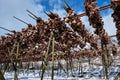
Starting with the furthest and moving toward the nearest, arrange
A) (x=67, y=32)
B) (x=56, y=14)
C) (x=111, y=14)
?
(x=67, y=32) < (x=56, y=14) < (x=111, y=14)

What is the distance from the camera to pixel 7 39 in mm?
13664

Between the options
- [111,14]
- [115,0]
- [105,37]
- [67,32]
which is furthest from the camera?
[67,32]

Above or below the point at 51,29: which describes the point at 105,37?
below

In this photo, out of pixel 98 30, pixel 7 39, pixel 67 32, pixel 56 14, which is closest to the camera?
pixel 98 30

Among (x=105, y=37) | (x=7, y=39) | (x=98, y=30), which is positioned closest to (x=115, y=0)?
(x=98, y=30)

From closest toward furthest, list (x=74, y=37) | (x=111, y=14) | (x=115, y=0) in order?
(x=115, y=0) → (x=111, y=14) → (x=74, y=37)

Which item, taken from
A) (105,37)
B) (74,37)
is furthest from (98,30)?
(74,37)

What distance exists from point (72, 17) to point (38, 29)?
120 inches

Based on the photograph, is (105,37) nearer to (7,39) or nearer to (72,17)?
(72,17)

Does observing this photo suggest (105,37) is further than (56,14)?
No

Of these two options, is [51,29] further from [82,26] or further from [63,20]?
[82,26]

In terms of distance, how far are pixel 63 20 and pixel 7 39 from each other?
6.09 m

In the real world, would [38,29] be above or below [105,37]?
above

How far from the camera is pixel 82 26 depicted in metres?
8.06
